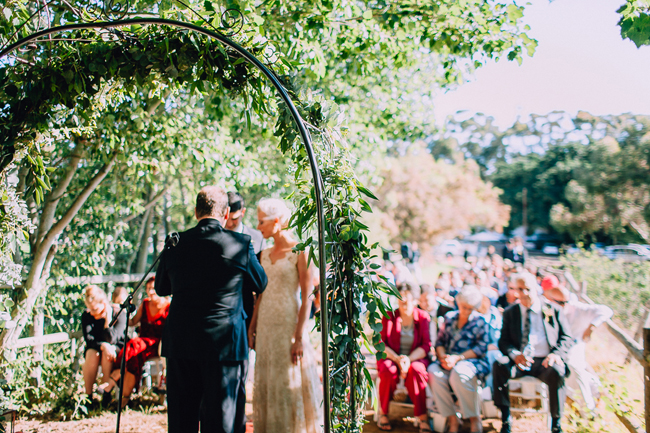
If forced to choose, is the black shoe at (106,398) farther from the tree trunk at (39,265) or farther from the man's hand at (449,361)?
the man's hand at (449,361)

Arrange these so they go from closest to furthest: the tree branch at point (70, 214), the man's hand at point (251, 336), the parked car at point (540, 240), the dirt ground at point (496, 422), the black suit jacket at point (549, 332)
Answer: the dirt ground at point (496, 422) < the man's hand at point (251, 336) < the black suit jacket at point (549, 332) < the tree branch at point (70, 214) < the parked car at point (540, 240)

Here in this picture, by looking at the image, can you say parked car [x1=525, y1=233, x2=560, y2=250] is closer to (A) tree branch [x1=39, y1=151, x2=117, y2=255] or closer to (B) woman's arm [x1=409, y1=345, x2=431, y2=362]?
(B) woman's arm [x1=409, y1=345, x2=431, y2=362]

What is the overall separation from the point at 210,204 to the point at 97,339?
9.67 feet

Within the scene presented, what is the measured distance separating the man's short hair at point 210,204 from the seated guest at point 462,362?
2.83 meters

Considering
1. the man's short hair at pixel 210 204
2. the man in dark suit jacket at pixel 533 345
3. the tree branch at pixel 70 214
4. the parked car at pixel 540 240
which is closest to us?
the man's short hair at pixel 210 204

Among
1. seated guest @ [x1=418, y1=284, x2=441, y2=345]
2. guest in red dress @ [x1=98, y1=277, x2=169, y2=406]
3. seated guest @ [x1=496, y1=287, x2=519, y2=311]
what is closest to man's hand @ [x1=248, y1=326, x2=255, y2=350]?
guest in red dress @ [x1=98, y1=277, x2=169, y2=406]

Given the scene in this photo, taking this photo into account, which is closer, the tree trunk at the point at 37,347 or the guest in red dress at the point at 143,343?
the guest in red dress at the point at 143,343

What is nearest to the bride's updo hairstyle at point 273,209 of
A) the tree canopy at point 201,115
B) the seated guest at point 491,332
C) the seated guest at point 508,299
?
the tree canopy at point 201,115

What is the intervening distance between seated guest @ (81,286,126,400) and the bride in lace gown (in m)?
2.18

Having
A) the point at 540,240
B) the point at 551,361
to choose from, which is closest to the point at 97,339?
the point at 551,361

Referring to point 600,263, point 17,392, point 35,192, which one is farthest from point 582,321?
point 600,263

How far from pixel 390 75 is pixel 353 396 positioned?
5944mm

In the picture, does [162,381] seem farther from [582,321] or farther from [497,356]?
[582,321]

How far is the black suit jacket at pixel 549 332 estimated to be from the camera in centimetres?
437
